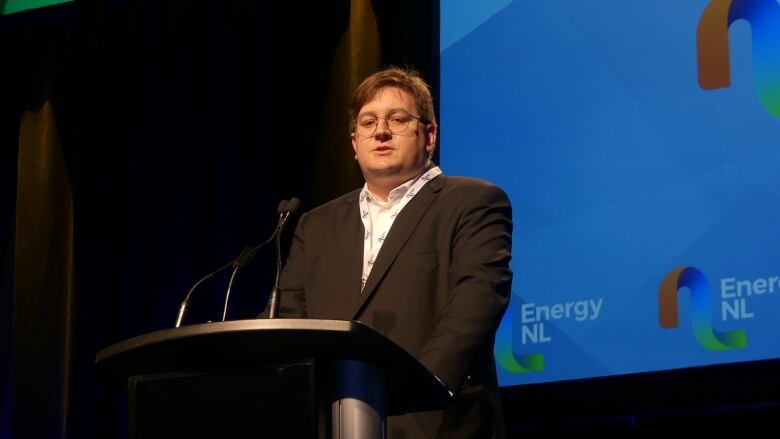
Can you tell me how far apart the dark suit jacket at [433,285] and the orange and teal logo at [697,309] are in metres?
0.85

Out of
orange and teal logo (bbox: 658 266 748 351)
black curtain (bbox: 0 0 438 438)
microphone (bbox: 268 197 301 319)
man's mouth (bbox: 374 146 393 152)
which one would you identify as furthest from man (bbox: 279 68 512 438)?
black curtain (bbox: 0 0 438 438)

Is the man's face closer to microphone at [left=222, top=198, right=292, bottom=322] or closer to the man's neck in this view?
the man's neck

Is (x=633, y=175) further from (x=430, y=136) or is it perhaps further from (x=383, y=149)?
(x=383, y=149)

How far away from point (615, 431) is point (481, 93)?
3.78 ft

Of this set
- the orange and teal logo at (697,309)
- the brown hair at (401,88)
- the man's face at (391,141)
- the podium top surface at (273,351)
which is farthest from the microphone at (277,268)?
the orange and teal logo at (697,309)

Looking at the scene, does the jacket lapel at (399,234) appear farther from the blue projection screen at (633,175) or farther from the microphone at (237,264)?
the blue projection screen at (633,175)

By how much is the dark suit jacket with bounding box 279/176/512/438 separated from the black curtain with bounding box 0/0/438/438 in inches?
64.6

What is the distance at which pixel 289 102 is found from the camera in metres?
4.48

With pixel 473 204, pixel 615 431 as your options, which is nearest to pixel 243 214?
pixel 615 431

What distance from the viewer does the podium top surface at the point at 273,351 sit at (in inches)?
65.0

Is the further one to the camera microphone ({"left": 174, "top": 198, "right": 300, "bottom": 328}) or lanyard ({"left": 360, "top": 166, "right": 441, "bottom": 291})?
lanyard ({"left": 360, "top": 166, "right": 441, "bottom": 291})

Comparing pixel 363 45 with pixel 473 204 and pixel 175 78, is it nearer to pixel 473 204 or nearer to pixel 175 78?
pixel 175 78

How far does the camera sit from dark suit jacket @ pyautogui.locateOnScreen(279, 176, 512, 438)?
221 cm

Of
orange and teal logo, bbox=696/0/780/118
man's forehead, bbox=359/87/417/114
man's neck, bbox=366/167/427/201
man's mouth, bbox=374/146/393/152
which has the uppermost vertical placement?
orange and teal logo, bbox=696/0/780/118
